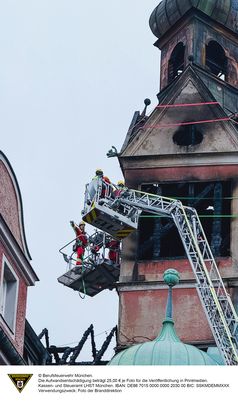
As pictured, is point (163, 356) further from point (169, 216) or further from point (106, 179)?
point (106, 179)

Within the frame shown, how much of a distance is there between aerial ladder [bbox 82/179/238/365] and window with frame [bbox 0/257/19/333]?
42.2 feet

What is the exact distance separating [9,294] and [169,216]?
51.0ft

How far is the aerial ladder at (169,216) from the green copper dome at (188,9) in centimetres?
748

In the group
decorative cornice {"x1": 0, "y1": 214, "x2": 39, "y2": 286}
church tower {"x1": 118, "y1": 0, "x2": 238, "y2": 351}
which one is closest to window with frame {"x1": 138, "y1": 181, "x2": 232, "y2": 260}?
church tower {"x1": 118, "y1": 0, "x2": 238, "y2": 351}

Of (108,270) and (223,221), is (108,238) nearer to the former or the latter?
(108,270)

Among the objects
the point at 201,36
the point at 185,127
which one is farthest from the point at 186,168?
the point at 201,36

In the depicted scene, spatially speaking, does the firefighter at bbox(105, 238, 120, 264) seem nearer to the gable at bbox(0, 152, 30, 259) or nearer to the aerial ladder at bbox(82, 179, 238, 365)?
the aerial ladder at bbox(82, 179, 238, 365)

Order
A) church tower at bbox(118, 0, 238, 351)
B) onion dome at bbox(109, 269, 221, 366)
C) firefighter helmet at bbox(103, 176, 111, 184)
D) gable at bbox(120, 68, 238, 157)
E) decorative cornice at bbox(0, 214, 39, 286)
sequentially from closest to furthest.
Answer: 1. decorative cornice at bbox(0, 214, 39, 286)
2. onion dome at bbox(109, 269, 221, 366)
3. church tower at bbox(118, 0, 238, 351)
4. firefighter helmet at bbox(103, 176, 111, 184)
5. gable at bbox(120, 68, 238, 157)

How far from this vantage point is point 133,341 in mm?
34594

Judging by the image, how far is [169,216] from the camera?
36.0 meters

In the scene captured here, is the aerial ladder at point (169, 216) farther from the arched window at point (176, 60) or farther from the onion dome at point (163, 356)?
the onion dome at point (163, 356)

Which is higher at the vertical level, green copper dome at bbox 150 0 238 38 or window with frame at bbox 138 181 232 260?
green copper dome at bbox 150 0 238 38
